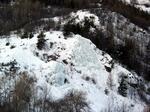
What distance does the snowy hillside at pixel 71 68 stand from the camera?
104 ft

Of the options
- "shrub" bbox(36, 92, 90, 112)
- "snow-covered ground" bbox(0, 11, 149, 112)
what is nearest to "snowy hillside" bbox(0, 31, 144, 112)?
"snow-covered ground" bbox(0, 11, 149, 112)

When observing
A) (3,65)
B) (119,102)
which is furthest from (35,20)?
(119,102)

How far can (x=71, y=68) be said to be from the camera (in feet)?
114

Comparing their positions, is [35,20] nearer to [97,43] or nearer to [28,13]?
[28,13]

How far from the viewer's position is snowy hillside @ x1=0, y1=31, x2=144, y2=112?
104 ft

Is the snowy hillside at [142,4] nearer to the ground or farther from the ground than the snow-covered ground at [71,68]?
nearer to the ground

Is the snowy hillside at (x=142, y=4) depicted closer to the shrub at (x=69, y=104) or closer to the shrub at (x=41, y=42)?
the shrub at (x=41, y=42)

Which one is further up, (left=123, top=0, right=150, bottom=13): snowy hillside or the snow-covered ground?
the snow-covered ground

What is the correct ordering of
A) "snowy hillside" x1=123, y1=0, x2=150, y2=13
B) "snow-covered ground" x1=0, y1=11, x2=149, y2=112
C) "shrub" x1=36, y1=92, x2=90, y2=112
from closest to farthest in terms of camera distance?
"shrub" x1=36, y1=92, x2=90, y2=112 < "snow-covered ground" x1=0, y1=11, x2=149, y2=112 < "snowy hillside" x1=123, y1=0, x2=150, y2=13

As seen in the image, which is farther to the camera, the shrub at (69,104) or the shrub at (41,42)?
the shrub at (41,42)

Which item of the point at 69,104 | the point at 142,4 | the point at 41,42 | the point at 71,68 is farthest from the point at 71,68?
the point at 142,4

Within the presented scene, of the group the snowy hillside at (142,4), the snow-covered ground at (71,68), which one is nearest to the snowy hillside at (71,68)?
the snow-covered ground at (71,68)

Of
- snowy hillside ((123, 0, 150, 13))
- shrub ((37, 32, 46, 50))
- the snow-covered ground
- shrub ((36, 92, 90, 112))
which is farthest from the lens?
snowy hillside ((123, 0, 150, 13))

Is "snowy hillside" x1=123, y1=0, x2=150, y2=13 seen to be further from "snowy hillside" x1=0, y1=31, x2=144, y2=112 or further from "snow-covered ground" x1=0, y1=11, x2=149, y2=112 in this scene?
"snowy hillside" x1=0, y1=31, x2=144, y2=112
